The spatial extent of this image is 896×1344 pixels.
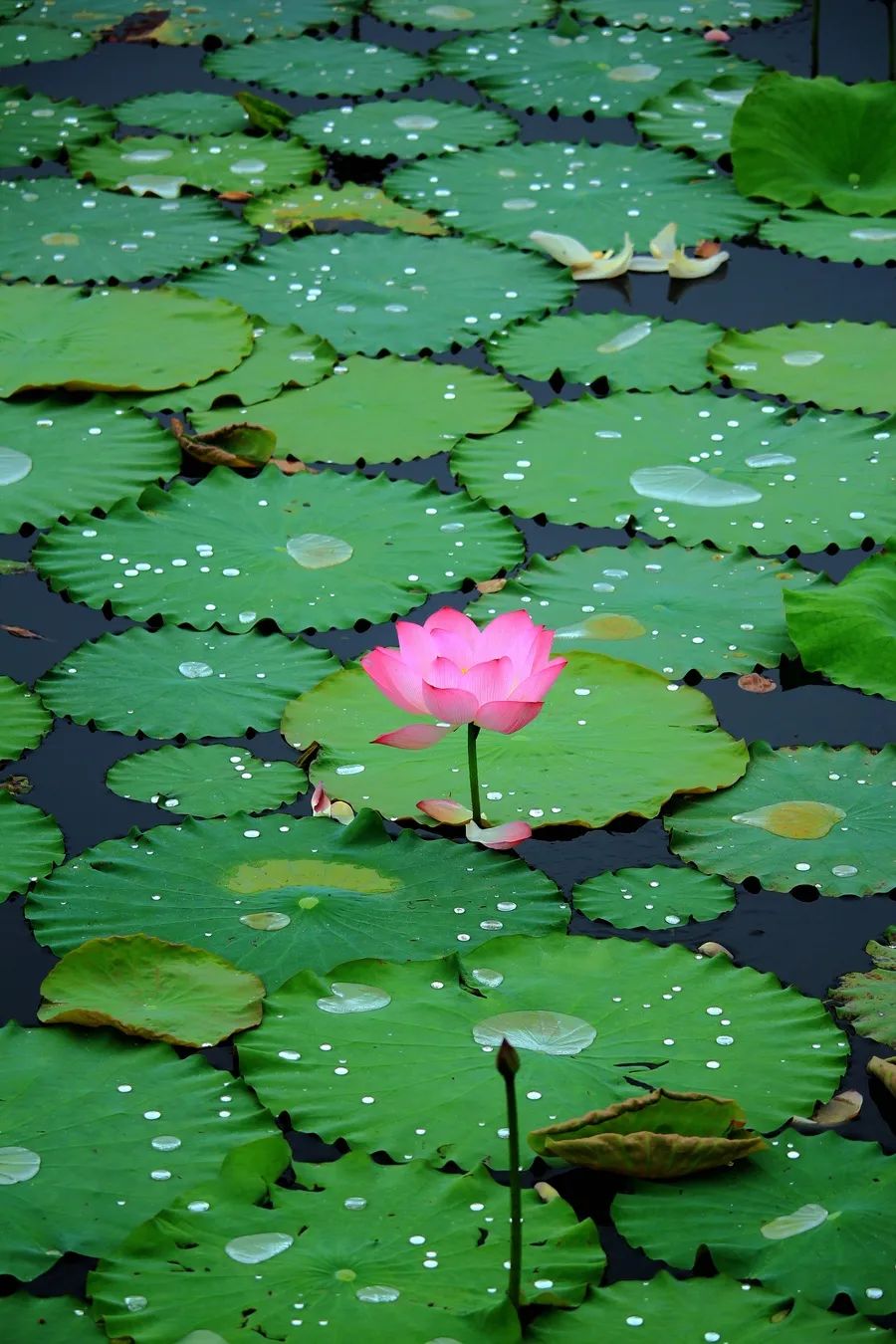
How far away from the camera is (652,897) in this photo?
183 cm

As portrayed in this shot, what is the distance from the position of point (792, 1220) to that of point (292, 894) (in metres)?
0.63

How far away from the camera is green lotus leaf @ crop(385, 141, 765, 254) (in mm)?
3445

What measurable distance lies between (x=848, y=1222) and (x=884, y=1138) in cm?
16

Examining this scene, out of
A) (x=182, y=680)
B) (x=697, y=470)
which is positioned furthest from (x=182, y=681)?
(x=697, y=470)

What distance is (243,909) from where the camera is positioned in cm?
178

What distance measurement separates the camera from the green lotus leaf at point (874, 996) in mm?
1647

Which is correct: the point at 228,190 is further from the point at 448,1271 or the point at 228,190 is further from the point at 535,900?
the point at 448,1271

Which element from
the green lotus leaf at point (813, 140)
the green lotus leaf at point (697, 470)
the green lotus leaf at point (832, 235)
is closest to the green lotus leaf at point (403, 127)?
the green lotus leaf at point (813, 140)

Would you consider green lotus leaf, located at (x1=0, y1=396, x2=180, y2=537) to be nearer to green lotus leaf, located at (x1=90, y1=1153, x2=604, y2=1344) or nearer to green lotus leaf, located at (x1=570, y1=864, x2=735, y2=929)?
green lotus leaf, located at (x1=570, y1=864, x2=735, y2=929)

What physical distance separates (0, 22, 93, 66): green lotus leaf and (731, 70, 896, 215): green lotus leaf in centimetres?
184

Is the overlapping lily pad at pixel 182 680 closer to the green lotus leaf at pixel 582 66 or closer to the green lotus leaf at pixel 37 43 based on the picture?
the green lotus leaf at pixel 582 66

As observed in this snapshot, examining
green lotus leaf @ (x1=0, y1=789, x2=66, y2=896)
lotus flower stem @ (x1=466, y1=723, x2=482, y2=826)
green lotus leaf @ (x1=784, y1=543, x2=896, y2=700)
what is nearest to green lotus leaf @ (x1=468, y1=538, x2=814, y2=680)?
green lotus leaf @ (x1=784, y1=543, x2=896, y2=700)

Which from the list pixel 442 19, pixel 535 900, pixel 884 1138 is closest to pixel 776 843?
pixel 535 900

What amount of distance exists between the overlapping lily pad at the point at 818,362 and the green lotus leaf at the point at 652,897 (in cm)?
120
